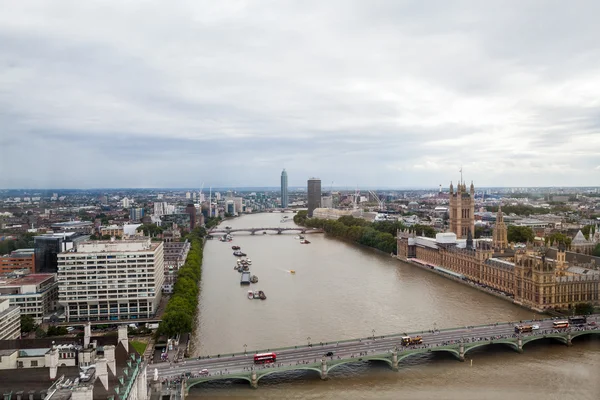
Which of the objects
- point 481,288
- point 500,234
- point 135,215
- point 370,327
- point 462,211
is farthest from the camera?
point 135,215

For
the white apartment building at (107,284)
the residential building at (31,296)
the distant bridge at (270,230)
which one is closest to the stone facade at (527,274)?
the white apartment building at (107,284)

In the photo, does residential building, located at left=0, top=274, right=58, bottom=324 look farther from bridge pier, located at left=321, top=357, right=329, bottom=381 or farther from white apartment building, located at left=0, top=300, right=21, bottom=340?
bridge pier, located at left=321, top=357, right=329, bottom=381

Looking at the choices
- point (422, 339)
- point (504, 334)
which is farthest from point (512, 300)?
point (422, 339)

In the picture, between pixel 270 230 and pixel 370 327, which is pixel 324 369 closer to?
pixel 370 327

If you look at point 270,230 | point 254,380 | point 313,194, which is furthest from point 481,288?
point 313,194

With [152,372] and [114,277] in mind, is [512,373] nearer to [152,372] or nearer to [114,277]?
[152,372]
